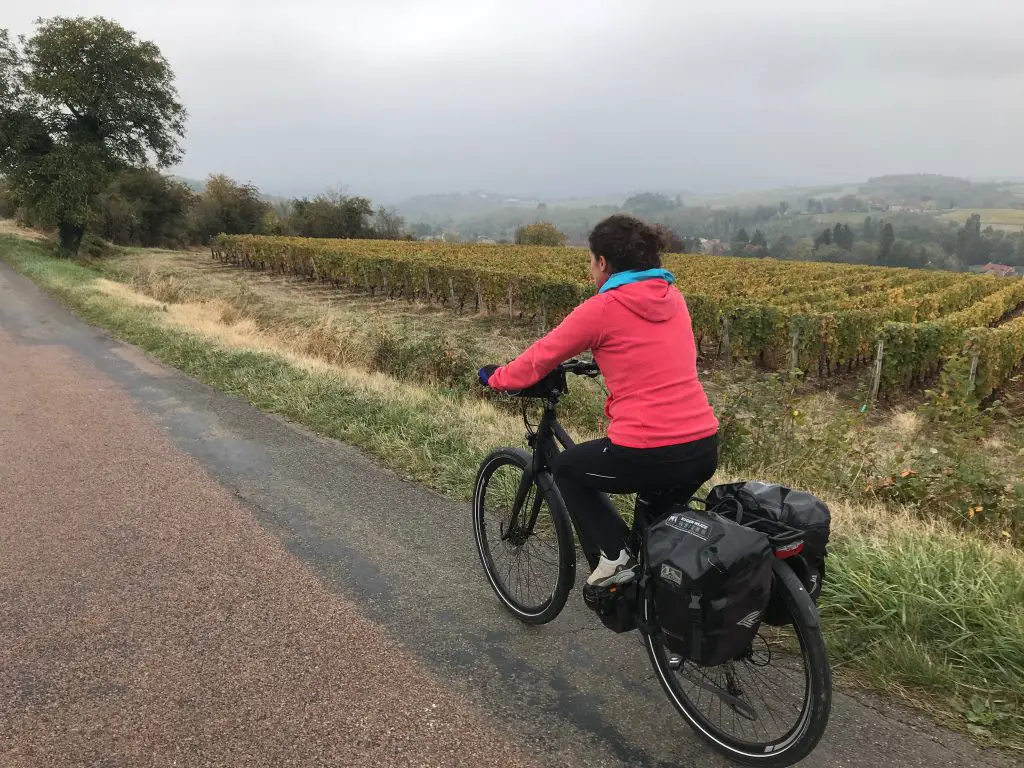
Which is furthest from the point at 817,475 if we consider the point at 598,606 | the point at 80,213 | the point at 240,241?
the point at 240,241

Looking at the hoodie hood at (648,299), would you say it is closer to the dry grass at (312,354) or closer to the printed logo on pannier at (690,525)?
the printed logo on pannier at (690,525)

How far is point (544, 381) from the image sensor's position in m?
2.92

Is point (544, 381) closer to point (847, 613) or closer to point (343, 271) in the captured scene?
A: point (847, 613)

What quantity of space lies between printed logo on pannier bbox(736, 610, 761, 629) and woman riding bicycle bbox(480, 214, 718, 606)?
58 centimetres

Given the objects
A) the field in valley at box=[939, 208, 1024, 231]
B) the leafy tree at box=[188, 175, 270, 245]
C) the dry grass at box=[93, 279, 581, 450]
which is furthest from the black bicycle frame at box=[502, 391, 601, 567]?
the field in valley at box=[939, 208, 1024, 231]

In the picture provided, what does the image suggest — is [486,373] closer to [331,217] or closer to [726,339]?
[726,339]

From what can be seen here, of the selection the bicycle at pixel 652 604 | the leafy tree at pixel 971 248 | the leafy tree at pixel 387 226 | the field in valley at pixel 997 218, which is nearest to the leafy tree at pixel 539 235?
the leafy tree at pixel 387 226

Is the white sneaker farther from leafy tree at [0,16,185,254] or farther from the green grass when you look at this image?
the green grass

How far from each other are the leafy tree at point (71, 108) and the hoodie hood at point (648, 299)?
38630 millimetres

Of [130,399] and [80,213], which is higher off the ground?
[80,213]

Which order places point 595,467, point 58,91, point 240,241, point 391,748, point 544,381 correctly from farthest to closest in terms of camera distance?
1. point 240,241
2. point 58,91
3. point 544,381
4. point 595,467
5. point 391,748

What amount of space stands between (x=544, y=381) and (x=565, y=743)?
149cm

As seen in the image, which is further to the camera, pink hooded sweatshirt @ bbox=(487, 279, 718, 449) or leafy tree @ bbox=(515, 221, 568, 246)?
leafy tree @ bbox=(515, 221, 568, 246)

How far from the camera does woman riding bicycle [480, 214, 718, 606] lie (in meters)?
2.41
